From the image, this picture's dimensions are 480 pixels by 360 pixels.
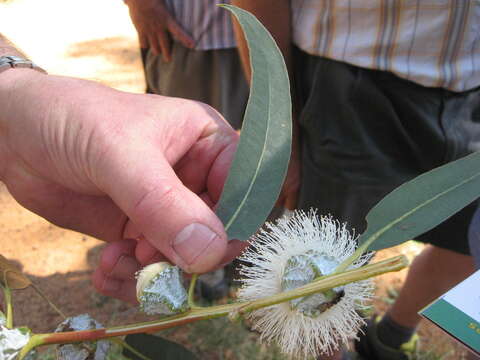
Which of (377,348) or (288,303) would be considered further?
(377,348)

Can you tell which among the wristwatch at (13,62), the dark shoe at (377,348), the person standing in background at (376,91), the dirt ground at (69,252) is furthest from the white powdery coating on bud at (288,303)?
the dirt ground at (69,252)

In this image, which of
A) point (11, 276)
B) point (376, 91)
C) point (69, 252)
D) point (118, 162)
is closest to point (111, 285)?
point (11, 276)

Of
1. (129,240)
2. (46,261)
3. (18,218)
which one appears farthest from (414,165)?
(18,218)

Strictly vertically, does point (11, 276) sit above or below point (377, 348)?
above

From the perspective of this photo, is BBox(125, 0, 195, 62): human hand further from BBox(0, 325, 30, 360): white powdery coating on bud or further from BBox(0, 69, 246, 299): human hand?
BBox(0, 325, 30, 360): white powdery coating on bud

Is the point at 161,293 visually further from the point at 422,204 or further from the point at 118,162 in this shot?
the point at 422,204

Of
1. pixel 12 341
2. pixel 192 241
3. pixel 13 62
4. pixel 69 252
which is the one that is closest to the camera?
pixel 12 341
